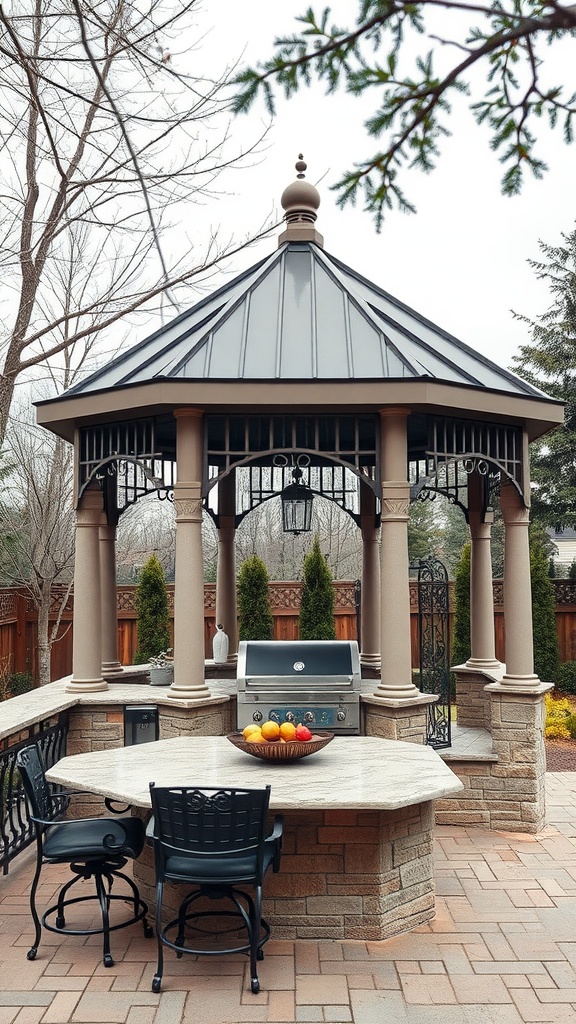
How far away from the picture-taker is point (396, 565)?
6.73m

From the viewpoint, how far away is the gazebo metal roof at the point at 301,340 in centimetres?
676

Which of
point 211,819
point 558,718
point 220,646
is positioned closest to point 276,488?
point 220,646

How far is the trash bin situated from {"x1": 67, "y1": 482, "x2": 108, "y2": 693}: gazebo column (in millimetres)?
1050

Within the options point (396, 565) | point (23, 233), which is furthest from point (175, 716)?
point (23, 233)

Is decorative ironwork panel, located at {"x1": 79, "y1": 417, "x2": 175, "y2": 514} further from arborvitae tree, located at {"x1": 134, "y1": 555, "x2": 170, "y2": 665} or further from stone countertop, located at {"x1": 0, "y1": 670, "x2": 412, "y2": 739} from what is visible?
arborvitae tree, located at {"x1": 134, "y1": 555, "x2": 170, "y2": 665}

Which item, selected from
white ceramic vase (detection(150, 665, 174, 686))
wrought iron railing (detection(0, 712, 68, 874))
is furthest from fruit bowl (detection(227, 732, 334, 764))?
white ceramic vase (detection(150, 665, 174, 686))

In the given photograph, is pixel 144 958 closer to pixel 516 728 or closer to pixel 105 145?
pixel 516 728

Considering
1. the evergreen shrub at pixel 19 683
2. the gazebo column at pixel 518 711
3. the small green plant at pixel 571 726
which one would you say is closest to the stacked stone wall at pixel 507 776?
the gazebo column at pixel 518 711

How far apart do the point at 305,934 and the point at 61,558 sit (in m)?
9.73

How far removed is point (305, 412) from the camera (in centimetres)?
681

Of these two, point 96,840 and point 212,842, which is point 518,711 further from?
point 96,840

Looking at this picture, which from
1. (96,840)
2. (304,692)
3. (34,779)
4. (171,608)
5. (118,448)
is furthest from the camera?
(171,608)

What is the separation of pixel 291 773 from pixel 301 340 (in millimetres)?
3689

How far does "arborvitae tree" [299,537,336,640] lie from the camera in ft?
44.9
